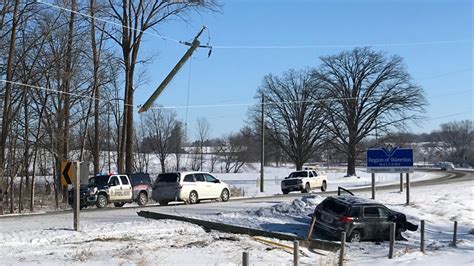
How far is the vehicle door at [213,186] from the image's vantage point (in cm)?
3152

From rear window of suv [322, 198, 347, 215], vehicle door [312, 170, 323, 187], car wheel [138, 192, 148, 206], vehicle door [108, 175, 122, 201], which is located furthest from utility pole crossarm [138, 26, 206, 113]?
rear window of suv [322, 198, 347, 215]

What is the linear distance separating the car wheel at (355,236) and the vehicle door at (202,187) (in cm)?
1191

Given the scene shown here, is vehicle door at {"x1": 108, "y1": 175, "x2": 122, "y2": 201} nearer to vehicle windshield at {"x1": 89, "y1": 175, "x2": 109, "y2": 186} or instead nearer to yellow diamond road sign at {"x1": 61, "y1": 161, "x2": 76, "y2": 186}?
vehicle windshield at {"x1": 89, "y1": 175, "x2": 109, "y2": 186}

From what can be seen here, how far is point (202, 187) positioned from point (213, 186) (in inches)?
38.6

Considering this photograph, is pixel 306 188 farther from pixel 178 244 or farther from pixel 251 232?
pixel 178 244

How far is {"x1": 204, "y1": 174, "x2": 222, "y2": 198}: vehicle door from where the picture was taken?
31.5 metres

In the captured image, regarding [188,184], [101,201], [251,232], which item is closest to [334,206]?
[251,232]

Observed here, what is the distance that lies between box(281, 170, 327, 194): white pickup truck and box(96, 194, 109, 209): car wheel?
765 inches

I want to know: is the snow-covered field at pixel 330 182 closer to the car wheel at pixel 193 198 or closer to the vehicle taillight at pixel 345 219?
the car wheel at pixel 193 198

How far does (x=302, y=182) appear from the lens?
46.2 m

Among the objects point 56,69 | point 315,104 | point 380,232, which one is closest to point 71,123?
point 56,69

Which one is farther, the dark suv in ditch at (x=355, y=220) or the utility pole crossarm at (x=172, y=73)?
the utility pole crossarm at (x=172, y=73)

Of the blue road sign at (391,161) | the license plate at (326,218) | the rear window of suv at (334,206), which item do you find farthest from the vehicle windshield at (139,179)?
the license plate at (326,218)

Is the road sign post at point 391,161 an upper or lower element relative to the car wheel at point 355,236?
upper
